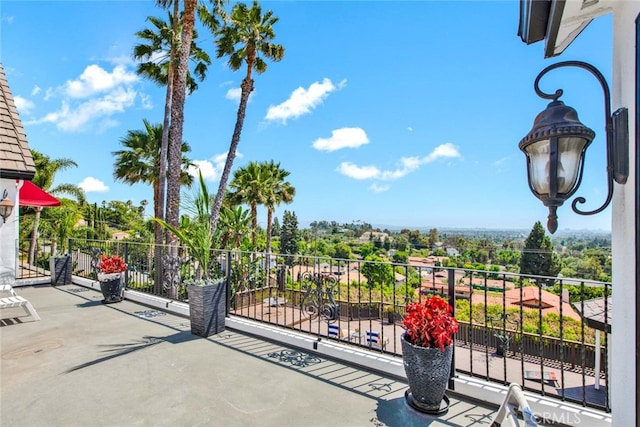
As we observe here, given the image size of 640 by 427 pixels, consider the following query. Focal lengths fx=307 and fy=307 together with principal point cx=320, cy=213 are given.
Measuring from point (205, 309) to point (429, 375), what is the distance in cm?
264

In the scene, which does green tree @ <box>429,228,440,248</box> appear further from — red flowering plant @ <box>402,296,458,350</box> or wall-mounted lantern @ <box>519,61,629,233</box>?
wall-mounted lantern @ <box>519,61,629,233</box>

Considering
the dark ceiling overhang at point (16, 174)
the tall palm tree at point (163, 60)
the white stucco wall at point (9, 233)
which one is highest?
the tall palm tree at point (163, 60)

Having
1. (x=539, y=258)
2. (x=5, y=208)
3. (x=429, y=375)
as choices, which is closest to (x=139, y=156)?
(x=5, y=208)

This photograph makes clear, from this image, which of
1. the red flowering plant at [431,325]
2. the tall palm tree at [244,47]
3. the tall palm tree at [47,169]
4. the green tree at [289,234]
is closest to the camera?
the red flowering plant at [431,325]

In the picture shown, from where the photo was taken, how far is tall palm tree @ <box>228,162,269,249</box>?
19.3 m

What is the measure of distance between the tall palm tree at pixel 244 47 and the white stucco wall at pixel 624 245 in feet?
33.1

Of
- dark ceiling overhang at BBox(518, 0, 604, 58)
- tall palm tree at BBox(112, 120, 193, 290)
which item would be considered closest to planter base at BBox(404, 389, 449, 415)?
dark ceiling overhang at BBox(518, 0, 604, 58)

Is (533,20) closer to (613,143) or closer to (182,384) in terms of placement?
(613,143)

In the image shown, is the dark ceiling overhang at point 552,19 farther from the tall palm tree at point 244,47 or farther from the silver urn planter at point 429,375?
the tall palm tree at point 244,47

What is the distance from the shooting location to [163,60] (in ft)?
37.9

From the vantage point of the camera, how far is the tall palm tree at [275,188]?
20.0m

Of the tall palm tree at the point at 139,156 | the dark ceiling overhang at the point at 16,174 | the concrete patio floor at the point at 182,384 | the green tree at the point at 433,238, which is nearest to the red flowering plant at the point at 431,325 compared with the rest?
the concrete patio floor at the point at 182,384

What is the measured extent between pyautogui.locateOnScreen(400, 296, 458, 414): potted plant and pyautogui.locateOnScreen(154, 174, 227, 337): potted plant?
8.00 ft

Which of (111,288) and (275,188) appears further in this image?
(275,188)
